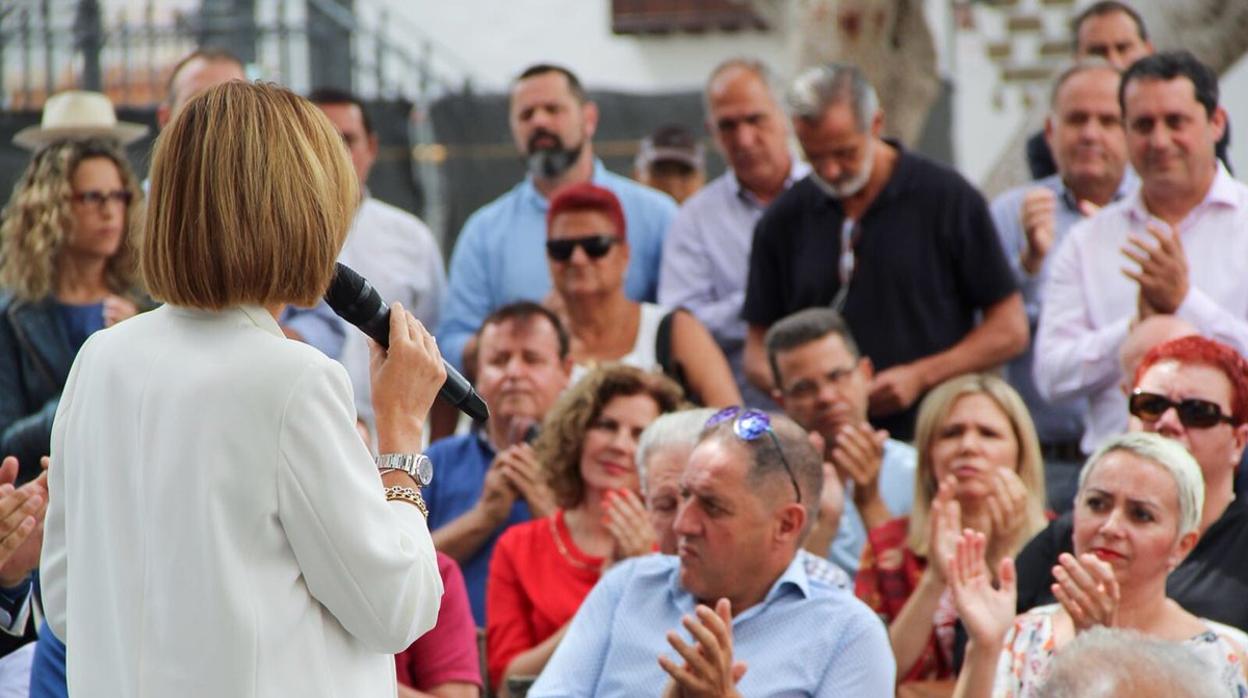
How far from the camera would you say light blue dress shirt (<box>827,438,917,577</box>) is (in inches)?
218

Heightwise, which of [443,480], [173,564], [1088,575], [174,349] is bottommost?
[443,480]

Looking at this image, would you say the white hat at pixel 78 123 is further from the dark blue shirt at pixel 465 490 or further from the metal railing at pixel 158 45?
the metal railing at pixel 158 45

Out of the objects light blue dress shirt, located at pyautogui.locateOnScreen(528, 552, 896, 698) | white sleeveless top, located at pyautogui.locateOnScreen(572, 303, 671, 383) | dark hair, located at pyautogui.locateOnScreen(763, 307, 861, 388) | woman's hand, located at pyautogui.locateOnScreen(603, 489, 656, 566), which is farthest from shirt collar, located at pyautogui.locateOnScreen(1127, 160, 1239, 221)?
light blue dress shirt, located at pyautogui.locateOnScreen(528, 552, 896, 698)

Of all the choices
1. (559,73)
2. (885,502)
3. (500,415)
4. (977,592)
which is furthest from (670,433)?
(559,73)

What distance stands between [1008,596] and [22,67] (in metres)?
10.7

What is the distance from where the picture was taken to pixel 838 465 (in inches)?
217

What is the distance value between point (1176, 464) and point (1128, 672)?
1519mm

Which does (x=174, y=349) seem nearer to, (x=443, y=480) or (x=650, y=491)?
(x=650, y=491)

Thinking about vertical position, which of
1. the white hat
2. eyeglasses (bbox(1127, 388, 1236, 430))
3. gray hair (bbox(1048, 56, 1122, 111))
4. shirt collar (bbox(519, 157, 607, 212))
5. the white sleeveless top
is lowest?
the white sleeveless top

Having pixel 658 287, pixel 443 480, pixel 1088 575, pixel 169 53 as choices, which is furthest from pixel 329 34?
pixel 1088 575

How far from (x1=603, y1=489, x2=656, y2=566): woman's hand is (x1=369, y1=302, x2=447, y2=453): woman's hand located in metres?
2.28

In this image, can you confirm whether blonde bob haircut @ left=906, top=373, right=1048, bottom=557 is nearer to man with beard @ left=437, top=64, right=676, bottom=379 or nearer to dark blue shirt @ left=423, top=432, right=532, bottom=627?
dark blue shirt @ left=423, top=432, right=532, bottom=627

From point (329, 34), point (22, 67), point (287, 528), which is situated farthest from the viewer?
point (329, 34)

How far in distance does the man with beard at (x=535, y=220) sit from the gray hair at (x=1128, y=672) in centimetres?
402
